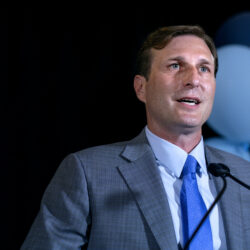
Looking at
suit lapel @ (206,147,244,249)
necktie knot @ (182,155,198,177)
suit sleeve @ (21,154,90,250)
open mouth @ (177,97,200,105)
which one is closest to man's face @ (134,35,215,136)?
open mouth @ (177,97,200,105)

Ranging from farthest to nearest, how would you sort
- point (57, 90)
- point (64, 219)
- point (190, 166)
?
point (57, 90) < point (190, 166) < point (64, 219)

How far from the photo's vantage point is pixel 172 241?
3.28ft

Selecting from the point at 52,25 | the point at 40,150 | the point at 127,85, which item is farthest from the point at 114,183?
the point at 52,25

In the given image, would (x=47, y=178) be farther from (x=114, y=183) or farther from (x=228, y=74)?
(x=228, y=74)

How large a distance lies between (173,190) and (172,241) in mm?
175

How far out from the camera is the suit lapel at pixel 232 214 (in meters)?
1.08

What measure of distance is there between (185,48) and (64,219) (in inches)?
26.9

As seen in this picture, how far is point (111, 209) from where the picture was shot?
1061mm

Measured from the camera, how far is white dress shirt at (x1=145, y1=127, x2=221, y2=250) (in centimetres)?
109

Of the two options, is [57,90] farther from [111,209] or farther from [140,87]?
[111,209]

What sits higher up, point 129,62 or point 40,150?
point 129,62

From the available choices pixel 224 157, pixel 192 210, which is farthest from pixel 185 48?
pixel 192 210

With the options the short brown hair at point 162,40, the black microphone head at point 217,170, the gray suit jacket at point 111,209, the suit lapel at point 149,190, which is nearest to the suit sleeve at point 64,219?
the gray suit jacket at point 111,209

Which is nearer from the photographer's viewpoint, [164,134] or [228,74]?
[164,134]
